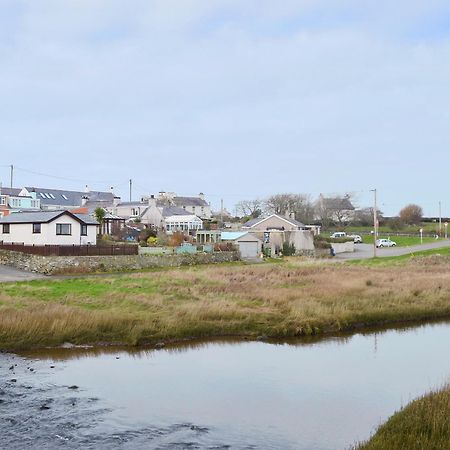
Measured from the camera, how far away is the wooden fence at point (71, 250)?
167 feet

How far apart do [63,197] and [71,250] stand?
217 ft

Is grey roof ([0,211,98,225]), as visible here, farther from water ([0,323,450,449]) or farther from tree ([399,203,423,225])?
tree ([399,203,423,225])

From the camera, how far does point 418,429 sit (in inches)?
490

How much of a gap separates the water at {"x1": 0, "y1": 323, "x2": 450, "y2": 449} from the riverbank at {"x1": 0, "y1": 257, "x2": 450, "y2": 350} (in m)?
1.56

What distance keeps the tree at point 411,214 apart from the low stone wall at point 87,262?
92.6 metres

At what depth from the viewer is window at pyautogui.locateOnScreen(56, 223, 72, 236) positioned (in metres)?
57.8

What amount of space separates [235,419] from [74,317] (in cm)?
1205

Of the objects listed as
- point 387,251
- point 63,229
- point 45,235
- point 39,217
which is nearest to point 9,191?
point 39,217

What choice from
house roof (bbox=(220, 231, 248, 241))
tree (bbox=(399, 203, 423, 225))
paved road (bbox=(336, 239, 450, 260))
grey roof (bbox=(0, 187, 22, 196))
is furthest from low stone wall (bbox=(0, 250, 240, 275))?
tree (bbox=(399, 203, 423, 225))

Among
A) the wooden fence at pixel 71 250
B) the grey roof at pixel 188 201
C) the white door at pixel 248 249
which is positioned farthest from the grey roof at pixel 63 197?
the wooden fence at pixel 71 250

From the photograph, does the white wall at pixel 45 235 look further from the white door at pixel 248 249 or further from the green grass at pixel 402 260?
the green grass at pixel 402 260

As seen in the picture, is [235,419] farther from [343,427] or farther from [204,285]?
[204,285]

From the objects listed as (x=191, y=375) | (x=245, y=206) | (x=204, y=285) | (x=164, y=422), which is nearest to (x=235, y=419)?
(x=164, y=422)

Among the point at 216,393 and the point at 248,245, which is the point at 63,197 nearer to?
the point at 248,245
